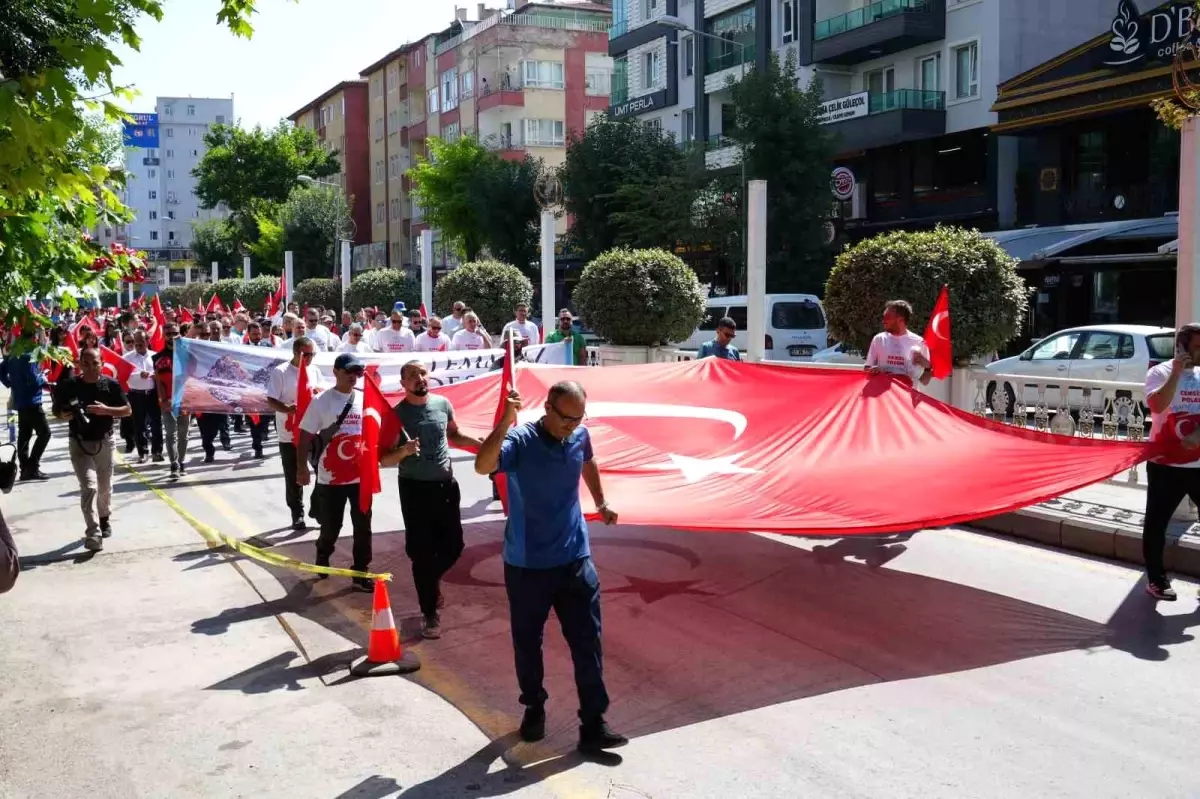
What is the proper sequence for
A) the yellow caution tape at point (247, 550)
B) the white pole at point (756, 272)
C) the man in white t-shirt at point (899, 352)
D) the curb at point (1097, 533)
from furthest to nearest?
the white pole at point (756, 272), the man in white t-shirt at point (899, 352), the curb at point (1097, 533), the yellow caution tape at point (247, 550)

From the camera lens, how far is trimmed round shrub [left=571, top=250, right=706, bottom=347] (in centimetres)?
1981

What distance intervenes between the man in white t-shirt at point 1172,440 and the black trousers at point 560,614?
449 cm

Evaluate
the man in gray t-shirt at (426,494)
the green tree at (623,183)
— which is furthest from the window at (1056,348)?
the green tree at (623,183)

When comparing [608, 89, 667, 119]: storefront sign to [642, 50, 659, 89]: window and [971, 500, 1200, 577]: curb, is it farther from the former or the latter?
[971, 500, 1200, 577]: curb

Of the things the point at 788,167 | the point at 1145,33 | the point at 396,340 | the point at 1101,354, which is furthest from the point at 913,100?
the point at 396,340

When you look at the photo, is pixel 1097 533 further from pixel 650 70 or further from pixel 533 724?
pixel 650 70

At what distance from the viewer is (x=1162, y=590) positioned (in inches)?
320

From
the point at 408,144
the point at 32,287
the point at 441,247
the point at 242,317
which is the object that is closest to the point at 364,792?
the point at 32,287

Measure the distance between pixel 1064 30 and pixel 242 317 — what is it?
2440 centimetres

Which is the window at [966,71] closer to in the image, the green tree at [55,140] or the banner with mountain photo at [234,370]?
the banner with mountain photo at [234,370]

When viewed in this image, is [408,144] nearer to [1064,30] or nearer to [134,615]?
[1064,30]

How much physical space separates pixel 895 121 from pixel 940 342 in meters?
25.2

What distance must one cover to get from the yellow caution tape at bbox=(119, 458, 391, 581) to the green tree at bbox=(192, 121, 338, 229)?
6600cm

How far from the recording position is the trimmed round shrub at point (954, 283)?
14469 mm
